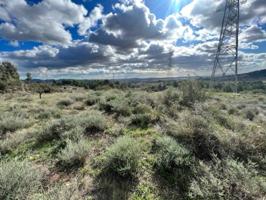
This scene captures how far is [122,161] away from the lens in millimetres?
4273

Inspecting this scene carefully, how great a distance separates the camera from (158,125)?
734 centimetres

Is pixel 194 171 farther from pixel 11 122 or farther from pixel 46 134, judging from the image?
pixel 11 122

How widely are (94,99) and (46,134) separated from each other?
831 centimetres

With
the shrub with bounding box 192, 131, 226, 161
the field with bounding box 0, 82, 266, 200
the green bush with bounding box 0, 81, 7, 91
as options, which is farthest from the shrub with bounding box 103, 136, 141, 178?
the green bush with bounding box 0, 81, 7, 91

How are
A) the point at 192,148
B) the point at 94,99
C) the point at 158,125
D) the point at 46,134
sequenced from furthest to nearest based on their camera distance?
the point at 94,99 → the point at 158,125 → the point at 46,134 → the point at 192,148

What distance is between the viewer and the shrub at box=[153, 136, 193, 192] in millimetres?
4055

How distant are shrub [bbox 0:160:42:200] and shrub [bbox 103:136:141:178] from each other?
150cm

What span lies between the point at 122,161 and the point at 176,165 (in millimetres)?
1199

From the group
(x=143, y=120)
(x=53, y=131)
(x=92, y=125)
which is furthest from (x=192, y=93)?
(x=53, y=131)

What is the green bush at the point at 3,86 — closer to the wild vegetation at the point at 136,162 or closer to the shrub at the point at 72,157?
the wild vegetation at the point at 136,162

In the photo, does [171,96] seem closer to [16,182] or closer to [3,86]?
[16,182]

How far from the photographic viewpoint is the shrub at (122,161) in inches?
162

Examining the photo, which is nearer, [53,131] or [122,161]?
[122,161]

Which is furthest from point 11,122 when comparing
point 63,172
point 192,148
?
point 192,148
